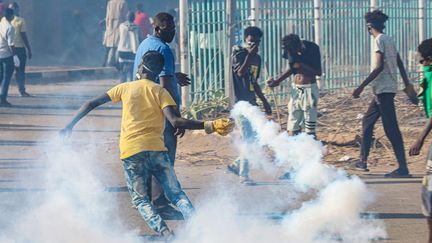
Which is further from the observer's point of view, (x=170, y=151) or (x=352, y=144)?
(x=352, y=144)

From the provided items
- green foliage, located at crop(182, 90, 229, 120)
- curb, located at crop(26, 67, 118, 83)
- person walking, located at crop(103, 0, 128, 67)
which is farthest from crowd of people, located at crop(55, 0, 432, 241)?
curb, located at crop(26, 67, 118, 83)

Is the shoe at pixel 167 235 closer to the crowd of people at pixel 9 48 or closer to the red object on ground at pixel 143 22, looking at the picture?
the crowd of people at pixel 9 48

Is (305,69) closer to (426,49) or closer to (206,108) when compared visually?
(426,49)

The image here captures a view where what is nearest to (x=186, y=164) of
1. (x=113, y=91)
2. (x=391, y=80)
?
(x=391, y=80)

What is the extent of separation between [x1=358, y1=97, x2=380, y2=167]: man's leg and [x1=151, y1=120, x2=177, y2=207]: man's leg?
2763 mm

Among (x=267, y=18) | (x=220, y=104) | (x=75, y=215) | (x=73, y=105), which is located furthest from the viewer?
(x=73, y=105)

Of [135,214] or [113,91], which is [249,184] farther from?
[113,91]

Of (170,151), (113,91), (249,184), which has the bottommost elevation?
(249,184)

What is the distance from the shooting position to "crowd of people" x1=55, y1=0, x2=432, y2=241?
669 centimetres

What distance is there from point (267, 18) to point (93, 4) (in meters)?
16.7

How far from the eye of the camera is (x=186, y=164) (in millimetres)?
10891

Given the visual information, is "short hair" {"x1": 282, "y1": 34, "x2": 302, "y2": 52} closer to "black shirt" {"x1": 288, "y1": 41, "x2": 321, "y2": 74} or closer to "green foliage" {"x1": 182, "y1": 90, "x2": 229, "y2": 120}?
"black shirt" {"x1": 288, "y1": 41, "x2": 321, "y2": 74}

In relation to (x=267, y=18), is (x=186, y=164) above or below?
below

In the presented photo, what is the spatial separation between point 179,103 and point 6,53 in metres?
8.63
